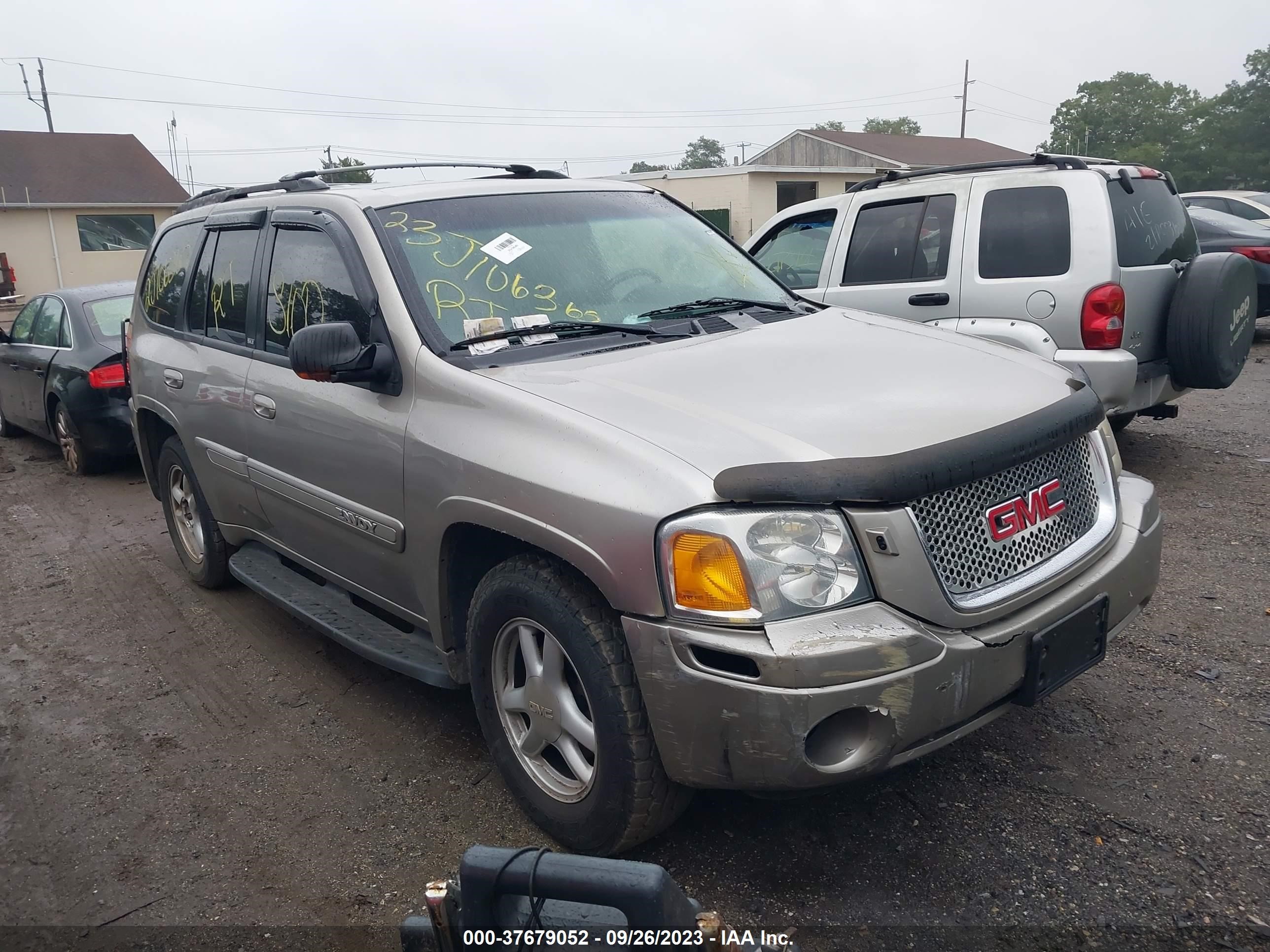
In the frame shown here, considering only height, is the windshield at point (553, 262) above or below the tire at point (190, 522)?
above

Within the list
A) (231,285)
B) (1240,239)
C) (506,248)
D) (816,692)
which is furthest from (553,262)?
(1240,239)

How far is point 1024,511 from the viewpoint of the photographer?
2.66 m

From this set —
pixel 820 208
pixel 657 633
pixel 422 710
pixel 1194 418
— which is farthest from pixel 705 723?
pixel 1194 418

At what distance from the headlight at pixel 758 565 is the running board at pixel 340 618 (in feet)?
4.07

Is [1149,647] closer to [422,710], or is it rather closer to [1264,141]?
[422,710]

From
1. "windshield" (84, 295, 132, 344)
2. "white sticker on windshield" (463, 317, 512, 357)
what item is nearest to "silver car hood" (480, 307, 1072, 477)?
"white sticker on windshield" (463, 317, 512, 357)

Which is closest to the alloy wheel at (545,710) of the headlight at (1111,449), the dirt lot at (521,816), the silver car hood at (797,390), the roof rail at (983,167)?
the dirt lot at (521,816)

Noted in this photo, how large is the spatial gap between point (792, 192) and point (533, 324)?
27.7m

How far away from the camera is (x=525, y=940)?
161cm

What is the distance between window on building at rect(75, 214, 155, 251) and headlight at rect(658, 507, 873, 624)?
3259cm

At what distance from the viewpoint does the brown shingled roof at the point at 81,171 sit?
98.1 feet

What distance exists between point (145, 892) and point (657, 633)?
5.84 ft

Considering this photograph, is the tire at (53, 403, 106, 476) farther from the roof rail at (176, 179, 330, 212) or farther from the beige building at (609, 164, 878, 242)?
the beige building at (609, 164, 878, 242)

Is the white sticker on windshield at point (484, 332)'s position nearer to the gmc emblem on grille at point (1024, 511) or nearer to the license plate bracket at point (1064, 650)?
the gmc emblem on grille at point (1024, 511)
